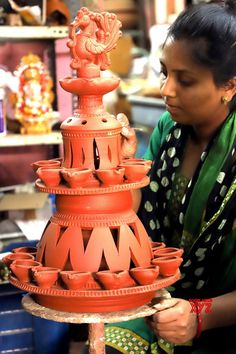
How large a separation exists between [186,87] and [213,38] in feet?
0.47

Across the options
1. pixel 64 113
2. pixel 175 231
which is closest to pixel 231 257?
pixel 175 231

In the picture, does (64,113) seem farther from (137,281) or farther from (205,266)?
(137,281)

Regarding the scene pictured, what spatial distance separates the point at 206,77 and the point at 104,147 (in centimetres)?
52

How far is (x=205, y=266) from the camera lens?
176cm

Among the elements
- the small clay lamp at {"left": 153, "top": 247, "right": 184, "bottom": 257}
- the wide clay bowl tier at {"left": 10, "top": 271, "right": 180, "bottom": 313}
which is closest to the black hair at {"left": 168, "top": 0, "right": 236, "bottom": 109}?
the small clay lamp at {"left": 153, "top": 247, "right": 184, "bottom": 257}

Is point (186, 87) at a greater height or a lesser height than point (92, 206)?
greater

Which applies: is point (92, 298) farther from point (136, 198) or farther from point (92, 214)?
point (136, 198)

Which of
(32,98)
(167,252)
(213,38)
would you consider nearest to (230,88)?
(213,38)

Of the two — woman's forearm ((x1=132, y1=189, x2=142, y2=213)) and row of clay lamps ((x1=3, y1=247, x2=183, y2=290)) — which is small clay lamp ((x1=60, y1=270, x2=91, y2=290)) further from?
woman's forearm ((x1=132, y1=189, x2=142, y2=213))

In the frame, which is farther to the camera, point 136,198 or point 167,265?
point 136,198

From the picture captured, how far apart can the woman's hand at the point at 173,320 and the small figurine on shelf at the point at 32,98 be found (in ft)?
4.80

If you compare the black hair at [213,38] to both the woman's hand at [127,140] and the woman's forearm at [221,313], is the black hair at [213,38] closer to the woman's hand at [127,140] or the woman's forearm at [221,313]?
the woman's hand at [127,140]

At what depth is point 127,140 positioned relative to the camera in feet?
5.03

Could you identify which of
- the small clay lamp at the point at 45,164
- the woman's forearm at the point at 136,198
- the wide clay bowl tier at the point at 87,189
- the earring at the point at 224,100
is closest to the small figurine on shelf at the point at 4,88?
the woman's forearm at the point at 136,198
